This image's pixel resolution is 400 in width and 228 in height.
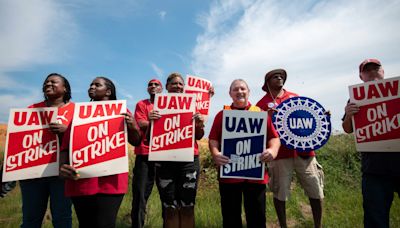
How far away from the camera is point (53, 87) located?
3225mm

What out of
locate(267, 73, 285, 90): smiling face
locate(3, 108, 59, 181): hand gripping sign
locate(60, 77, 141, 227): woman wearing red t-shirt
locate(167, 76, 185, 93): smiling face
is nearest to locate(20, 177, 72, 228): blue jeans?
locate(3, 108, 59, 181): hand gripping sign

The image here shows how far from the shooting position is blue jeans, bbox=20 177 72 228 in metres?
3.08

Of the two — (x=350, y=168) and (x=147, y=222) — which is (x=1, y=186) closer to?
(x=147, y=222)

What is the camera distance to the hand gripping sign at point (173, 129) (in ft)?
11.2

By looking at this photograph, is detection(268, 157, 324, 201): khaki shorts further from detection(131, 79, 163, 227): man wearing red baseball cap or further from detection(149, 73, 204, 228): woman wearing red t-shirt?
detection(131, 79, 163, 227): man wearing red baseball cap

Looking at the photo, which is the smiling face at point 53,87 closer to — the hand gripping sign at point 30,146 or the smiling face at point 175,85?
the hand gripping sign at point 30,146

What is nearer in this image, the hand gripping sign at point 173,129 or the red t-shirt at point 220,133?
the red t-shirt at point 220,133

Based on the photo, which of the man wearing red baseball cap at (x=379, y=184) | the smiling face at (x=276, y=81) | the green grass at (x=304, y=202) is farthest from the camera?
the green grass at (x=304, y=202)

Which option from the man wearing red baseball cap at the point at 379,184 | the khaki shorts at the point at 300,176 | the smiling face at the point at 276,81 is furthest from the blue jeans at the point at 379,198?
the smiling face at the point at 276,81

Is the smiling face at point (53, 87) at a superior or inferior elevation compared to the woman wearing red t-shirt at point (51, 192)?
superior

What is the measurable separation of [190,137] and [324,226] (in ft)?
10.6

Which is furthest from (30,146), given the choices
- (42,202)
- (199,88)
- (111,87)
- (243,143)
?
(199,88)

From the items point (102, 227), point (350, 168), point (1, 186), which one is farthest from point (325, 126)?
point (350, 168)

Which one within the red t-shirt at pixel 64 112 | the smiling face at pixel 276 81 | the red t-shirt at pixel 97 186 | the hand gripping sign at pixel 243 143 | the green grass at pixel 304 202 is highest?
the smiling face at pixel 276 81
